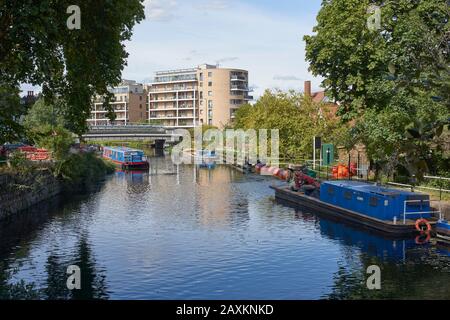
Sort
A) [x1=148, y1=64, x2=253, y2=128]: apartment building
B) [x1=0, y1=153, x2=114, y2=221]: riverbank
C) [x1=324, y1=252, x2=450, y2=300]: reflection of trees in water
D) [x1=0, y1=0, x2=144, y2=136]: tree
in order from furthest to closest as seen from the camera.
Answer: [x1=148, y1=64, x2=253, y2=128]: apartment building → [x1=0, y1=153, x2=114, y2=221]: riverbank → [x1=324, y1=252, x2=450, y2=300]: reflection of trees in water → [x1=0, y1=0, x2=144, y2=136]: tree

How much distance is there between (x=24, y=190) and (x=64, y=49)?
27.7m

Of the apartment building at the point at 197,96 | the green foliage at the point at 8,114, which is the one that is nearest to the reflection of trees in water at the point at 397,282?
the green foliage at the point at 8,114

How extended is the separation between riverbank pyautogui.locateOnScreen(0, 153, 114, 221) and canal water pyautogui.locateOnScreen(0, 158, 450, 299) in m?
1.66

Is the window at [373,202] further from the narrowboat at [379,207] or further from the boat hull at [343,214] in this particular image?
the boat hull at [343,214]

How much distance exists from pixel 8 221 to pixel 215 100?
5310 inches

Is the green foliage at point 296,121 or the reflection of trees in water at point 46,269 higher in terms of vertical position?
the green foliage at point 296,121

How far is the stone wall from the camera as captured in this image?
44.7m

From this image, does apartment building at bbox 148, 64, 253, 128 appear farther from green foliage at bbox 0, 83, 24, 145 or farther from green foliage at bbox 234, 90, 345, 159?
green foliage at bbox 0, 83, 24, 145

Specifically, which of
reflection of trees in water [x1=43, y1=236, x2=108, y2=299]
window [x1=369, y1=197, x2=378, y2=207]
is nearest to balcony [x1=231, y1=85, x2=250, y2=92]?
window [x1=369, y1=197, x2=378, y2=207]

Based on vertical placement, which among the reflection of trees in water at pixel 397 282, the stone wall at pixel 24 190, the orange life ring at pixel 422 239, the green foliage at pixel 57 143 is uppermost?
the green foliage at pixel 57 143

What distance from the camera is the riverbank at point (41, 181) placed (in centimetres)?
4544

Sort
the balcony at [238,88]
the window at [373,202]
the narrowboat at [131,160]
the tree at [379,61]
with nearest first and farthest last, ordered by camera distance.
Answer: the window at [373,202], the tree at [379,61], the narrowboat at [131,160], the balcony at [238,88]

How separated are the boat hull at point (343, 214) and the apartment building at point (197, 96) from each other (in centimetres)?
11243
